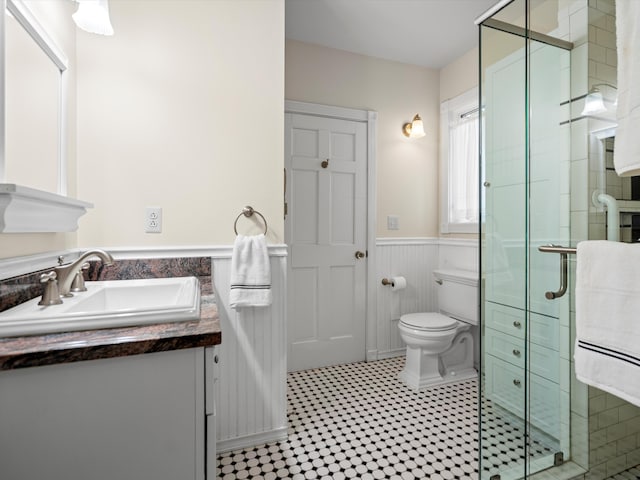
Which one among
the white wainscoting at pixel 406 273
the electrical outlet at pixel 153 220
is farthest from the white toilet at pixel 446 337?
the electrical outlet at pixel 153 220

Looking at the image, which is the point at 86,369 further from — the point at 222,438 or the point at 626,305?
the point at 626,305

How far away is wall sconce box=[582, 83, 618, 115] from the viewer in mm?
1254

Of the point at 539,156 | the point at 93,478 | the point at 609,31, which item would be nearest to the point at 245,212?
the point at 93,478

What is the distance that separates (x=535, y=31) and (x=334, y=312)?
84.2 inches

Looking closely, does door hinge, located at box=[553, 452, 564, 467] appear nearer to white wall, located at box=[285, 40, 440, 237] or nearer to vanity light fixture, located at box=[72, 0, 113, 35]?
white wall, located at box=[285, 40, 440, 237]

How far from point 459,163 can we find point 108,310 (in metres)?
2.74

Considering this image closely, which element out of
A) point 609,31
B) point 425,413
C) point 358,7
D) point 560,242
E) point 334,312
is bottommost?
point 425,413

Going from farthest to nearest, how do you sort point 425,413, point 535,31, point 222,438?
point 425,413 < point 222,438 < point 535,31

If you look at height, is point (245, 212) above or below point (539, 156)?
Result: below

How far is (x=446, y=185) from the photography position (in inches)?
119

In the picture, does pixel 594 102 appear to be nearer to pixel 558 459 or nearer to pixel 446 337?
pixel 558 459

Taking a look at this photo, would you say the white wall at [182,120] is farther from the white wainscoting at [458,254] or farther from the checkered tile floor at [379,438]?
the white wainscoting at [458,254]

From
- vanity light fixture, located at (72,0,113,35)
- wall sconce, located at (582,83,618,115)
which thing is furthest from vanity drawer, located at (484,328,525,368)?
vanity light fixture, located at (72,0,113,35)

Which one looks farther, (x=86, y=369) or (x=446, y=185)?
(x=446, y=185)
